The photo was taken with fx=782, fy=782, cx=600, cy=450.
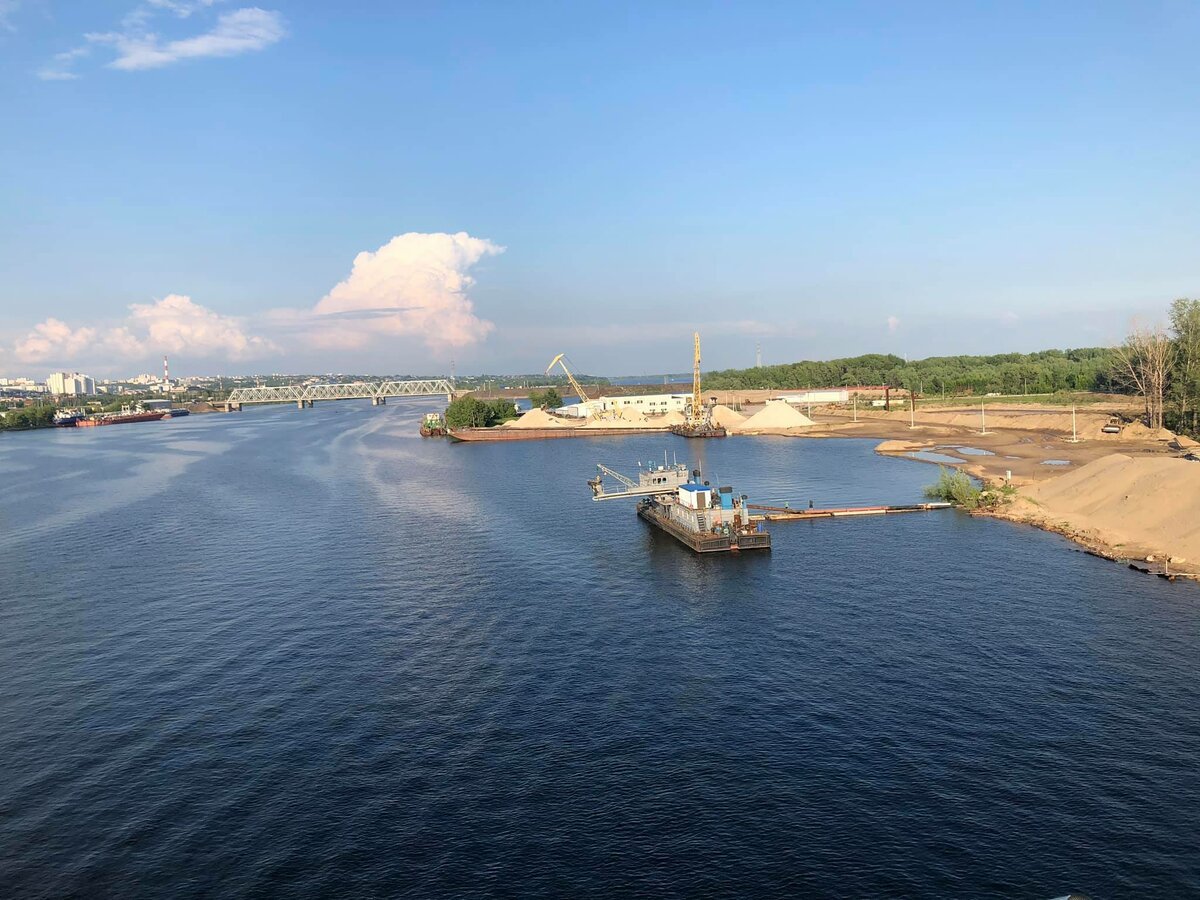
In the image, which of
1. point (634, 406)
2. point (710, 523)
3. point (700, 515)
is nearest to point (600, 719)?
point (710, 523)

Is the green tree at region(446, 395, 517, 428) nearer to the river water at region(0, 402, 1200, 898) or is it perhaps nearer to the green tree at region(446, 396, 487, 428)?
the green tree at region(446, 396, 487, 428)

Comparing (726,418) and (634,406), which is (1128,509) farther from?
(634,406)

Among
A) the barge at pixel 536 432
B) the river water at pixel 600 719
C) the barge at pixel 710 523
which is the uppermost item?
the barge at pixel 536 432

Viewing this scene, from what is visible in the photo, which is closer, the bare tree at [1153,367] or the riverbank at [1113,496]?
the riverbank at [1113,496]

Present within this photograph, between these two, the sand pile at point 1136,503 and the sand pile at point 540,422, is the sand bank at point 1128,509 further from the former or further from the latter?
the sand pile at point 540,422

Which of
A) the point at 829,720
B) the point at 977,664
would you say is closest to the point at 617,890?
the point at 829,720

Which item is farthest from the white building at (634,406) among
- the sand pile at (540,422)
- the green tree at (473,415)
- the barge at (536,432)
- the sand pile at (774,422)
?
the sand pile at (774,422)
